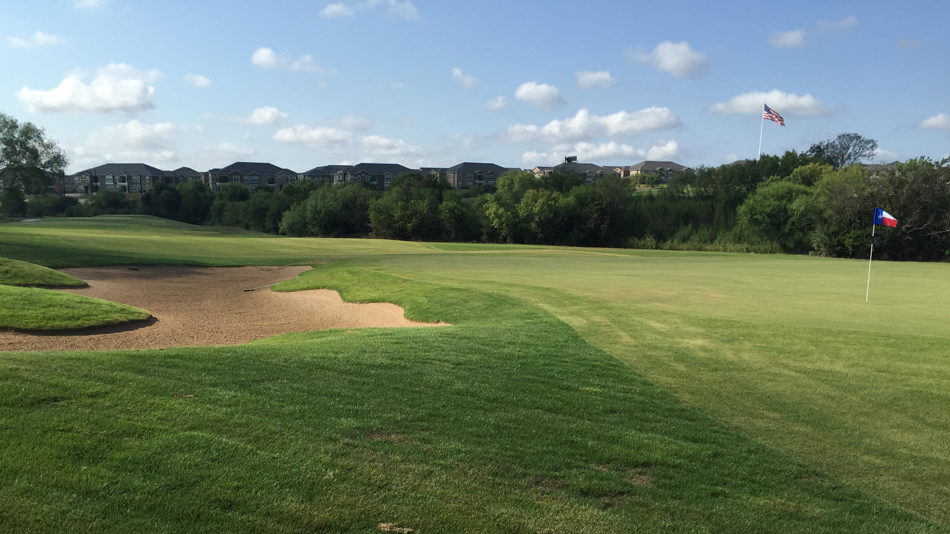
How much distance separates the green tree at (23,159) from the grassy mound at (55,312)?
80.8 meters

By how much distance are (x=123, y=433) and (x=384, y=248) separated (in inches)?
1724

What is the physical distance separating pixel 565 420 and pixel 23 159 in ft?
315

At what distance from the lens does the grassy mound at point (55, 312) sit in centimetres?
1325

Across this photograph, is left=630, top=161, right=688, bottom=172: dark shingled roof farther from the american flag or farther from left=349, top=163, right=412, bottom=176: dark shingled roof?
the american flag

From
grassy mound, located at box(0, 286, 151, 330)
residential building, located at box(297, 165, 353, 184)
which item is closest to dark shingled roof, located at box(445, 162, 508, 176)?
residential building, located at box(297, 165, 353, 184)

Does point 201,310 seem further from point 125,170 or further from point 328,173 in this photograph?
point 125,170

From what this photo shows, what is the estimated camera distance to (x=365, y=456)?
5582 mm

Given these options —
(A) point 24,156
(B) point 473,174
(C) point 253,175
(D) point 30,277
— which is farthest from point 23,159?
(B) point 473,174

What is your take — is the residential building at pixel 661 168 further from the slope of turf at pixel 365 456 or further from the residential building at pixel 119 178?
the slope of turf at pixel 365 456

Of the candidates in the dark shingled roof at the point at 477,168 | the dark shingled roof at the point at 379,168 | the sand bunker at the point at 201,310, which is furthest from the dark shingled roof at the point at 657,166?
the sand bunker at the point at 201,310

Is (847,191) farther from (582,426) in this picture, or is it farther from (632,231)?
(582,426)

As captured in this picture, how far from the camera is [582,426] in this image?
7.29 meters

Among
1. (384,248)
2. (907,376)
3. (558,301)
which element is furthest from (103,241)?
(907,376)

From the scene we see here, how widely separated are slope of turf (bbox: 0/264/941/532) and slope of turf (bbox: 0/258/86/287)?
15.3 metres
